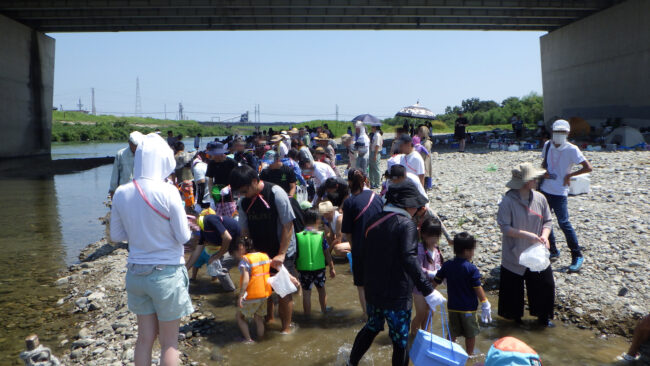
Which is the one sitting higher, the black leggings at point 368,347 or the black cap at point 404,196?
the black cap at point 404,196

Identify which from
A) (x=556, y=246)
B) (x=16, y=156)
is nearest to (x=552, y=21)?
(x=556, y=246)

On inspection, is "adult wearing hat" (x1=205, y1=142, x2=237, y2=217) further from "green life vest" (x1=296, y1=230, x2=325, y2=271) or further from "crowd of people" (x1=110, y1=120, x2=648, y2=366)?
"green life vest" (x1=296, y1=230, x2=325, y2=271)

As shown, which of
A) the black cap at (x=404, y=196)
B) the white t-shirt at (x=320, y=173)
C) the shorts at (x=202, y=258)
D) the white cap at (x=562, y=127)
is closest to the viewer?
the black cap at (x=404, y=196)

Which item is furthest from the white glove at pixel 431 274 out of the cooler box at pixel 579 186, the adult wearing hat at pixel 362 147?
the adult wearing hat at pixel 362 147

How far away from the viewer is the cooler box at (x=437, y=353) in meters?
3.37

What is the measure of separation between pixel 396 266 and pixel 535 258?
1.96m

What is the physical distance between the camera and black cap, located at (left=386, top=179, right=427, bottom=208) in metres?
3.86

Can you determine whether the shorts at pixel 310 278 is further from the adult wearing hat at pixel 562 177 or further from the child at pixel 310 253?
the adult wearing hat at pixel 562 177

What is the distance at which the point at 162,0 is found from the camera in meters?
24.2

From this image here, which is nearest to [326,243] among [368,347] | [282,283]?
[282,283]

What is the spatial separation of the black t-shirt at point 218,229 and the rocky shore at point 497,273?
0.93 meters

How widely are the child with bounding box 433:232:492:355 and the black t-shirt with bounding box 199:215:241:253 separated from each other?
2.53m

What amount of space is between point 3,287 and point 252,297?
5287 millimetres

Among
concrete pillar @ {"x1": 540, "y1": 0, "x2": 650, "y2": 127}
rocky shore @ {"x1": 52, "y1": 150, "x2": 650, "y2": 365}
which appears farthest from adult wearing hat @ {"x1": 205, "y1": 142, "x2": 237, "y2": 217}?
concrete pillar @ {"x1": 540, "y1": 0, "x2": 650, "y2": 127}
